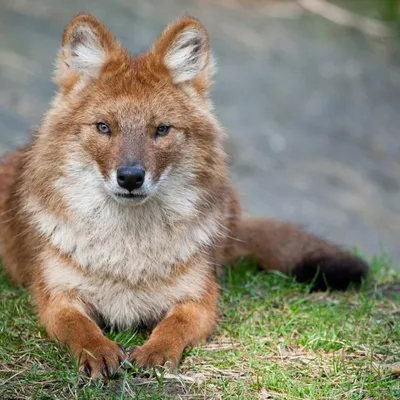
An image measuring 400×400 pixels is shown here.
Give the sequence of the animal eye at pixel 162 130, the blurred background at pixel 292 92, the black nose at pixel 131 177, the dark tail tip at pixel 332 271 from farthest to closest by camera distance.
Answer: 1. the blurred background at pixel 292 92
2. the dark tail tip at pixel 332 271
3. the animal eye at pixel 162 130
4. the black nose at pixel 131 177

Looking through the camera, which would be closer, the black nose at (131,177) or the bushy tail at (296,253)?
the black nose at (131,177)

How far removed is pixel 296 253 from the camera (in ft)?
23.2

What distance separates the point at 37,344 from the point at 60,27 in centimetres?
911

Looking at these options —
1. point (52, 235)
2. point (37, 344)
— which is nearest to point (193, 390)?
point (37, 344)

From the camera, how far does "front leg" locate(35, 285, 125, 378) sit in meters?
4.86

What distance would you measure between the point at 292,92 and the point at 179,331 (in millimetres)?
8538

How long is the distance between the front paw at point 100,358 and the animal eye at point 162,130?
1385 millimetres

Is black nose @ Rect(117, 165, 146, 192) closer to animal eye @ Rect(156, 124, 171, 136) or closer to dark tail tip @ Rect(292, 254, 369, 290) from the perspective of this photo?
animal eye @ Rect(156, 124, 171, 136)

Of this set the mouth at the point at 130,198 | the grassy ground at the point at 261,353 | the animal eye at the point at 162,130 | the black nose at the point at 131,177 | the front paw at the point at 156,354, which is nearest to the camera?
the grassy ground at the point at 261,353

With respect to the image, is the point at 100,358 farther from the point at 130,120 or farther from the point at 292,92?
the point at 292,92

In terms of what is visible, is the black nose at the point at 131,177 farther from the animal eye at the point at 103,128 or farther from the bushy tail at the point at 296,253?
the bushy tail at the point at 296,253

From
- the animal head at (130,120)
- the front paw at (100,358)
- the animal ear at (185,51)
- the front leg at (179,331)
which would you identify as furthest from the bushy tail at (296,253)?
the front paw at (100,358)

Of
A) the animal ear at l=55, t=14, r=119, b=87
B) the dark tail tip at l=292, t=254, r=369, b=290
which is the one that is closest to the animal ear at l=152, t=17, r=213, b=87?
the animal ear at l=55, t=14, r=119, b=87

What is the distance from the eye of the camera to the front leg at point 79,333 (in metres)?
4.86
